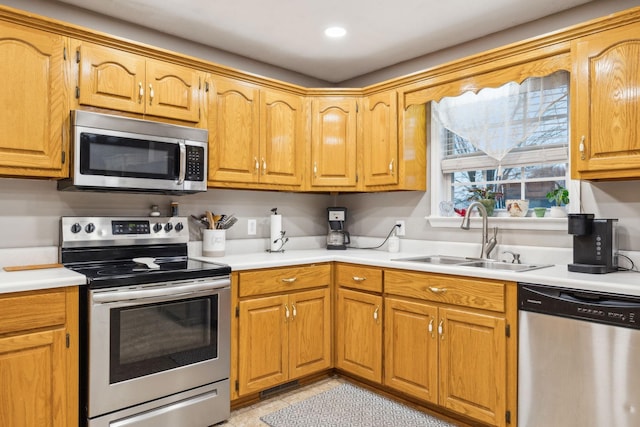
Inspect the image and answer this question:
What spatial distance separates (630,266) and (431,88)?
1.57m

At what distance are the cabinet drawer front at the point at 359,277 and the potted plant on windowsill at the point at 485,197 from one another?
872mm

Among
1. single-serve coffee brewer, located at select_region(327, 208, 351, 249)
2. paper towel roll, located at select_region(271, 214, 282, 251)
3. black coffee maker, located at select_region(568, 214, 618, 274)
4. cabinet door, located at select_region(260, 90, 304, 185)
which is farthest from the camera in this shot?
single-serve coffee brewer, located at select_region(327, 208, 351, 249)

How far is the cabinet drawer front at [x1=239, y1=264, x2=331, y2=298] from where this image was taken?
256 centimetres

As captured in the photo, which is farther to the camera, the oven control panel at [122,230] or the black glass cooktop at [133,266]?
the oven control panel at [122,230]

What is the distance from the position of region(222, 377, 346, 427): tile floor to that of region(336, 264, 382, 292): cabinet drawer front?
696mm

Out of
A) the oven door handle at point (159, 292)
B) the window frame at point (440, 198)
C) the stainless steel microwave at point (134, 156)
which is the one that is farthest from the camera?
the window frame at point (440, 198)

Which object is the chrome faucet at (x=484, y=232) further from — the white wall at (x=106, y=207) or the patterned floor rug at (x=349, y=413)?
the white wall at (x=106, y=207)

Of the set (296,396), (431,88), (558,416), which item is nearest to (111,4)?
(431,88)

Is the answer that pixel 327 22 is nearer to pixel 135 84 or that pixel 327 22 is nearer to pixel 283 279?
pixel 135 84

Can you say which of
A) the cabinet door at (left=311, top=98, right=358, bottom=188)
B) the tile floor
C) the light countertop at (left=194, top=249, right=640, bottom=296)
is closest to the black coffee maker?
the light countertop at (left=194, top=249, right=640, bottom=296)

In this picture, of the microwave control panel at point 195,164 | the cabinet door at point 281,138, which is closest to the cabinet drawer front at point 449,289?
the cabinet door at point 281,138

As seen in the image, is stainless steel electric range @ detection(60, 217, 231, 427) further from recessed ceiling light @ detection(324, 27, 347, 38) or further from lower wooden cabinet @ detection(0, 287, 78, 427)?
recessed ceiling light @ detection(324, 27, 347, 38)

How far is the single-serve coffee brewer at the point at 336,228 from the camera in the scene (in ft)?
11.7

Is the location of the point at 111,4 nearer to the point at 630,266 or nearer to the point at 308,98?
the point at 308,98
